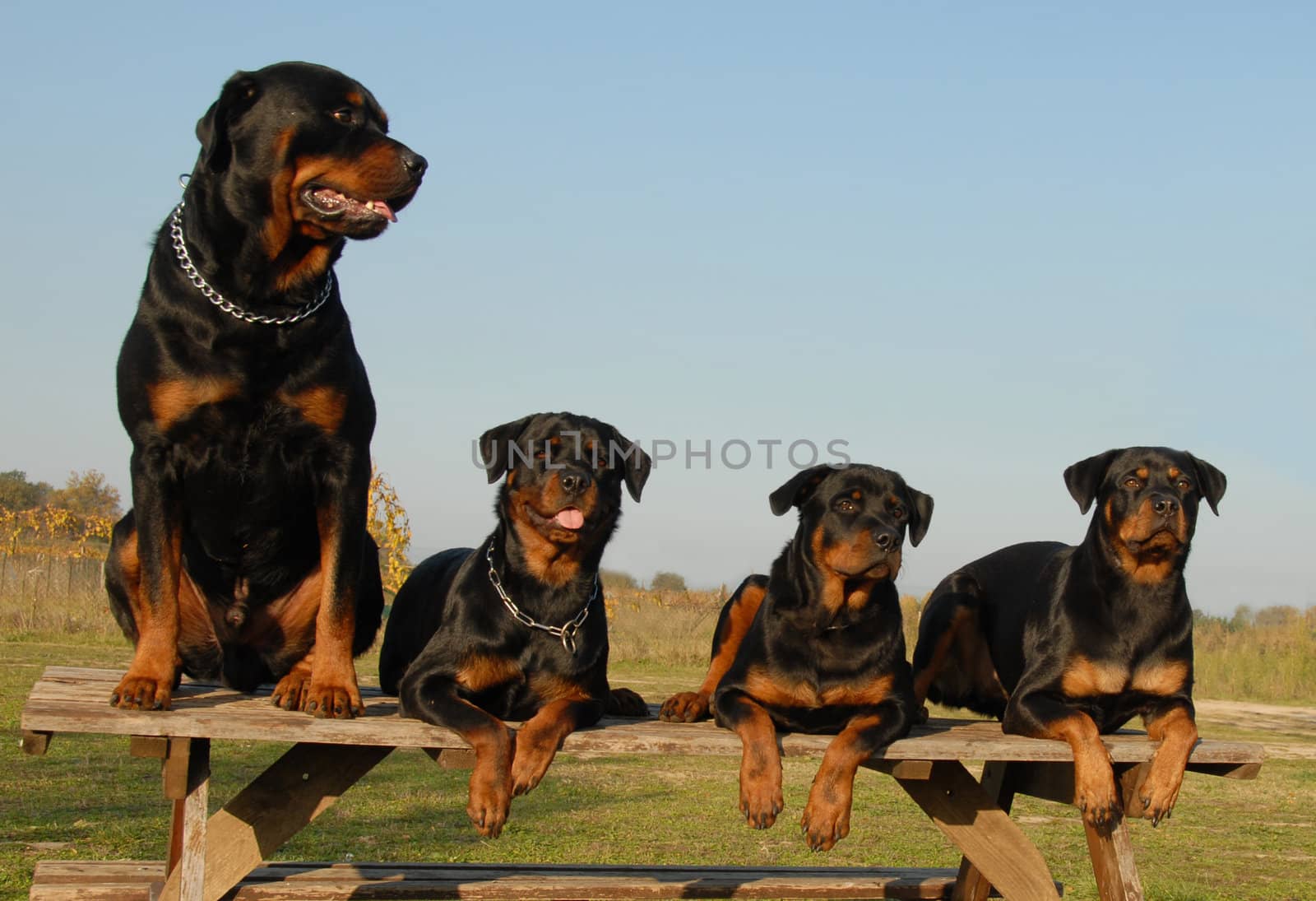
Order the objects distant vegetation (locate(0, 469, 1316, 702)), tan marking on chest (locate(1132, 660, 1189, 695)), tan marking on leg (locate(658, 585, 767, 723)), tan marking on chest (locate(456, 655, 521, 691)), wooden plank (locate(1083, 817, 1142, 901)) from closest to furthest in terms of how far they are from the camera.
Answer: tan marking on chest (locate(456, 655, 521, 691))
wooden plank (locate(1083, 817, 1142, 901))
tan marking on chest (locate(1132, 660, 1189, 695))
tan marking on leg (locate(658, 585, 767, 723))
distant vegetation (locate(0, 469, 1316, 702))

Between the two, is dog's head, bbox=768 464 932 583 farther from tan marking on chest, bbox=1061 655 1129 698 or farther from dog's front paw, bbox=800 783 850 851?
dog's front paw, bbox=800 783 850 851

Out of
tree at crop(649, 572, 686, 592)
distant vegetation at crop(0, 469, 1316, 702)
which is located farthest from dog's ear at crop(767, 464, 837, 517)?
tree at crop(649, 572, 686, 592)

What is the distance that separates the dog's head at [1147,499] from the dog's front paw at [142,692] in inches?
132

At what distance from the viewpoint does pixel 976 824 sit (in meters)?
4.76

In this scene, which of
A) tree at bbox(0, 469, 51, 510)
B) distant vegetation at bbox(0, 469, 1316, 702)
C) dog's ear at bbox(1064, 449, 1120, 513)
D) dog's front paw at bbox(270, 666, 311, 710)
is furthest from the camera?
tree at bbox(0, 469, 51, 510)

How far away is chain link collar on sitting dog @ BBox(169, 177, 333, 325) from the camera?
3.70m

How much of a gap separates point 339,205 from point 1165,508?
308cm

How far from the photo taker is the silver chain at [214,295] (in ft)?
12.1

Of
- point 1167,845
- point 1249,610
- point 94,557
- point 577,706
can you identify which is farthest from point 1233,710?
point 94,557

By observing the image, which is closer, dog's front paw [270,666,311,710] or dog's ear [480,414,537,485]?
dog's front paw [270,666,311,710]

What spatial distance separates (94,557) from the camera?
72.5 ft

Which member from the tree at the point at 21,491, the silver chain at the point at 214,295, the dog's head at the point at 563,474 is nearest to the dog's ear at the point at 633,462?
the dog's head at the point at 563,474

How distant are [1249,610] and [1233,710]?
26.2ft

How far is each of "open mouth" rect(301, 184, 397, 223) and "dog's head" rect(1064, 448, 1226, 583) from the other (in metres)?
2.88
